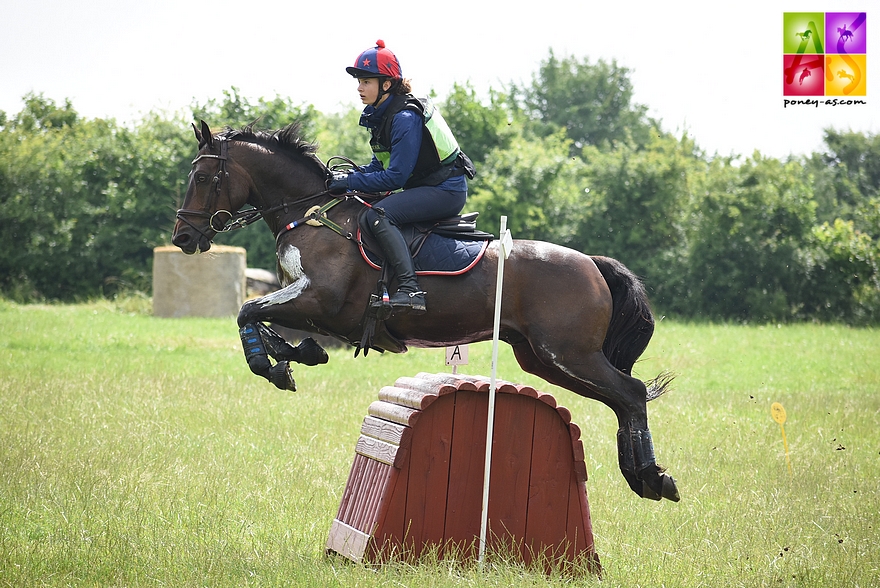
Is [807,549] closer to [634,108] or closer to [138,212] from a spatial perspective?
[138,212]

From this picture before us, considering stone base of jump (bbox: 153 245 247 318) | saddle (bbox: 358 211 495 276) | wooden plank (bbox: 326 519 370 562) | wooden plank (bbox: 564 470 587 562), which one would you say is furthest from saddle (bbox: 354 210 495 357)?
stone base of jump (bbox: 153 245 247 318)

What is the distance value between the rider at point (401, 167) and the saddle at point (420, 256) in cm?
7

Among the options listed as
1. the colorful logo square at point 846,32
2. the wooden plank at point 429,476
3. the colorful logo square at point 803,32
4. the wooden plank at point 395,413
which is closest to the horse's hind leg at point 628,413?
the wooden plank at point 429,476

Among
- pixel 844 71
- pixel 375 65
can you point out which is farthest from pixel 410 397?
pixel 844 71

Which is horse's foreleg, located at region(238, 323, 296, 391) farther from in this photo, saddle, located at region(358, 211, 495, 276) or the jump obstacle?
saddle, located at region(358, 211, 495, 276)

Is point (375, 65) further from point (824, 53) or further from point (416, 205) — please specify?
point (824, 53)

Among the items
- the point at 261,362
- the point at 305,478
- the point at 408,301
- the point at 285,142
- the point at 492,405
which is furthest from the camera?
the point at 305,478

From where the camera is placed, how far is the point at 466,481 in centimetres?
520

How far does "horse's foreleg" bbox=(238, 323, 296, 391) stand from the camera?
5105mm

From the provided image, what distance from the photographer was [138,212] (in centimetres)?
2666

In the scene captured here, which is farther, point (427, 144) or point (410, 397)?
point (427, 144)

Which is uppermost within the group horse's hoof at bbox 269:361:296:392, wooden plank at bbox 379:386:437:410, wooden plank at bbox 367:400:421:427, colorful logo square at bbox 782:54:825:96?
colorful logo square at bbox 782:54:825:96

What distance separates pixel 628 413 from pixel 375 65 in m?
2.61

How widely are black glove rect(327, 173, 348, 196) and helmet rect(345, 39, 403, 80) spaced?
64cm
